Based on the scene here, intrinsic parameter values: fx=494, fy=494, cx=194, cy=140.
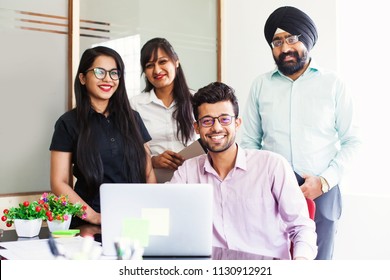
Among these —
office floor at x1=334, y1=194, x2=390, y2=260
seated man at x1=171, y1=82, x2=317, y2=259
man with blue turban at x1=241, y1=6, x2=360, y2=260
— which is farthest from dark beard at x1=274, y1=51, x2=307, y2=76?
office floor at x1=334, y1=194, x2=390, y2=260

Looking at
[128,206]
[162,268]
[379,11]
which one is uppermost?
[379,11]

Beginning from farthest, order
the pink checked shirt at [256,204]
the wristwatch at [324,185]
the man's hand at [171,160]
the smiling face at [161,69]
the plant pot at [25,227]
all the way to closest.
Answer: the smiling face at [161,69]
the man's hand at [171,160]
the wristwatch at [324,185]
the pink checked shirt at [256,204]
the plant pot at [25,227]

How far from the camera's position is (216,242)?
208 cm

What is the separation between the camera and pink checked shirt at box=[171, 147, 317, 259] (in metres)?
2.05

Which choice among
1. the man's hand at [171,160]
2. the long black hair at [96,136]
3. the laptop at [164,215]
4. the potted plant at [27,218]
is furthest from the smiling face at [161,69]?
the laptop at [164,215]

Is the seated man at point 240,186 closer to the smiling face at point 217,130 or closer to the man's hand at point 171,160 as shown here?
the smiling face at point 217,130

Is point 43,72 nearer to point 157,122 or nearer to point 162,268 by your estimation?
point 157,122

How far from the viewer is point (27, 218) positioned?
1.97 meters

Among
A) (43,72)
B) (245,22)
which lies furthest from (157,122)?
(245,22)

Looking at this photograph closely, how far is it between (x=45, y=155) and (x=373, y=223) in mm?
2293

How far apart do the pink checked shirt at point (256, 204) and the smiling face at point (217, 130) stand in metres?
0.10

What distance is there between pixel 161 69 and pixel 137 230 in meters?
1.66

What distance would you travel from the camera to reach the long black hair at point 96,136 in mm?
2564

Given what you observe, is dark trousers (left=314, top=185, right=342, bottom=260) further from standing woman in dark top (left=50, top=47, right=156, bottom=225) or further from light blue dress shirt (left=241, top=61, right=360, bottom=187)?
standing woman in dark top (left=50, top=47, right=156, bottom=225)
